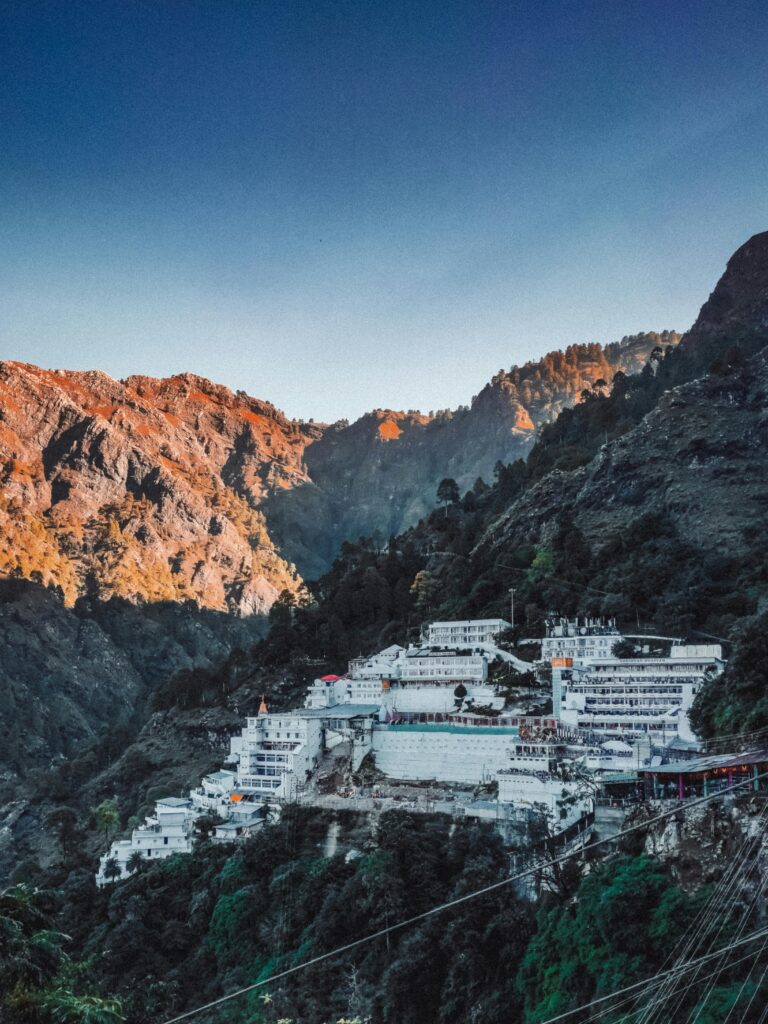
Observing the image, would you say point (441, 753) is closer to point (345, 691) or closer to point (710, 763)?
point (345, 691)

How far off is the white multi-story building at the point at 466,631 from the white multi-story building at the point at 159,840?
51.3 feet

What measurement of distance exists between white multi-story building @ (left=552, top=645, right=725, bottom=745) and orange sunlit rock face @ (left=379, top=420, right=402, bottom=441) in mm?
117836

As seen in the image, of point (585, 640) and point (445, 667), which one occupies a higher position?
point (585, 640)

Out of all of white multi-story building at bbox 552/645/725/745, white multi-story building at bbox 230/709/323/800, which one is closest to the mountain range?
white multi-story building at bbox 552/645/725/745

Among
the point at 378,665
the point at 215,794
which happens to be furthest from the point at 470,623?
the point at 215,794

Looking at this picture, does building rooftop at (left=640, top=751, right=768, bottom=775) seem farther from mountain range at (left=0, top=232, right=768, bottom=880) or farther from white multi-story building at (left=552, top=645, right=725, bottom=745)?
white multi-story building at (left=552, top=645, right=725, bottom=745)

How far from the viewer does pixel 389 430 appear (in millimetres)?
158000

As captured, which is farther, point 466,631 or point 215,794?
point 466,631

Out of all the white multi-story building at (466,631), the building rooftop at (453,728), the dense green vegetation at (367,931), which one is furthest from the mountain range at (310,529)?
the dense green vegetation at (367,931)

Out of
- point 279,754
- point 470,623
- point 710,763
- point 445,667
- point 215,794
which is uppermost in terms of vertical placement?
point 470,623

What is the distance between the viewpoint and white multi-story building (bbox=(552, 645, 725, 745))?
119ft

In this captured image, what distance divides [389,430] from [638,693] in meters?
123

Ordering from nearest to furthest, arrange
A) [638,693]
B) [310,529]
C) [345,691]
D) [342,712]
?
[638,693] → [342,712] → [345,691] → [310,529]

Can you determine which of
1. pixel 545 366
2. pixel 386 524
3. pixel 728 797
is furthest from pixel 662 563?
pixel 386 524
